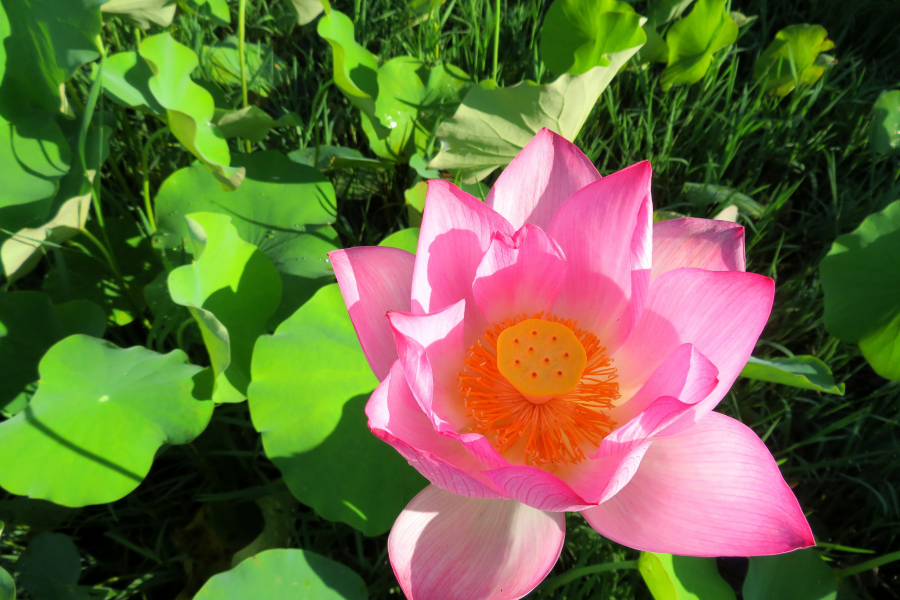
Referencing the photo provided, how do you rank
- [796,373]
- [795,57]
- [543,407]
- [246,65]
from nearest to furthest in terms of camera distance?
[543,407], [796,373], [795,57], [246,65]

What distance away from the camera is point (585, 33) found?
162 centimetres

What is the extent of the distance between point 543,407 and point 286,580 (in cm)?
55

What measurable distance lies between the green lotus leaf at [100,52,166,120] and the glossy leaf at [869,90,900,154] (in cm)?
194

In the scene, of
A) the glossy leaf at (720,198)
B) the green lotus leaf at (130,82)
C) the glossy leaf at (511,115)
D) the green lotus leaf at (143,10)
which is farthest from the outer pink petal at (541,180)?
the green lotus leaf at (143,10)

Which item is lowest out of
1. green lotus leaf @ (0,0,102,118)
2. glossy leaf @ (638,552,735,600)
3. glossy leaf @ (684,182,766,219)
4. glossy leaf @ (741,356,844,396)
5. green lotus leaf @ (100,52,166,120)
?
glossy leaf @ (638,552,735,600)

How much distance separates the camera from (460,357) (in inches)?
43.3

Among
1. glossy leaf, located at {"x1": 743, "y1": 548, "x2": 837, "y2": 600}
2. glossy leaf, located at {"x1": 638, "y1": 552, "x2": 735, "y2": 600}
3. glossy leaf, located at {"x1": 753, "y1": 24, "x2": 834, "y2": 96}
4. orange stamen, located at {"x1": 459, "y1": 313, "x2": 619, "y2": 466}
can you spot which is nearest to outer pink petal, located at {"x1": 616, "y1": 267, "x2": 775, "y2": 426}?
orange stamen, located at {"x1": 459, "y1": 313, "x2": 619, "y2": 466}

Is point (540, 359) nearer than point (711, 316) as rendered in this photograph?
No

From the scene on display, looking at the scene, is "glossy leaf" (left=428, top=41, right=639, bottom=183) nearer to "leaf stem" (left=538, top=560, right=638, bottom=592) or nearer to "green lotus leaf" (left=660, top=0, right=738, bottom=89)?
"green lotus leaf" (left=660, top=0, right=738, bottom=89)

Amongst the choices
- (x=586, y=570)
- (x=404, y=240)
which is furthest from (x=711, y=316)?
(x=404, y=240)

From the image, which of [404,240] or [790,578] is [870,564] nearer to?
[790,578]

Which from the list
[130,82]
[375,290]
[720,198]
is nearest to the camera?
[375,290]

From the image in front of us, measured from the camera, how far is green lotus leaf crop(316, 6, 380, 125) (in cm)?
152

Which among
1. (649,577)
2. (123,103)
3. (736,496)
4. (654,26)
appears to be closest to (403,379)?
(736,496)
